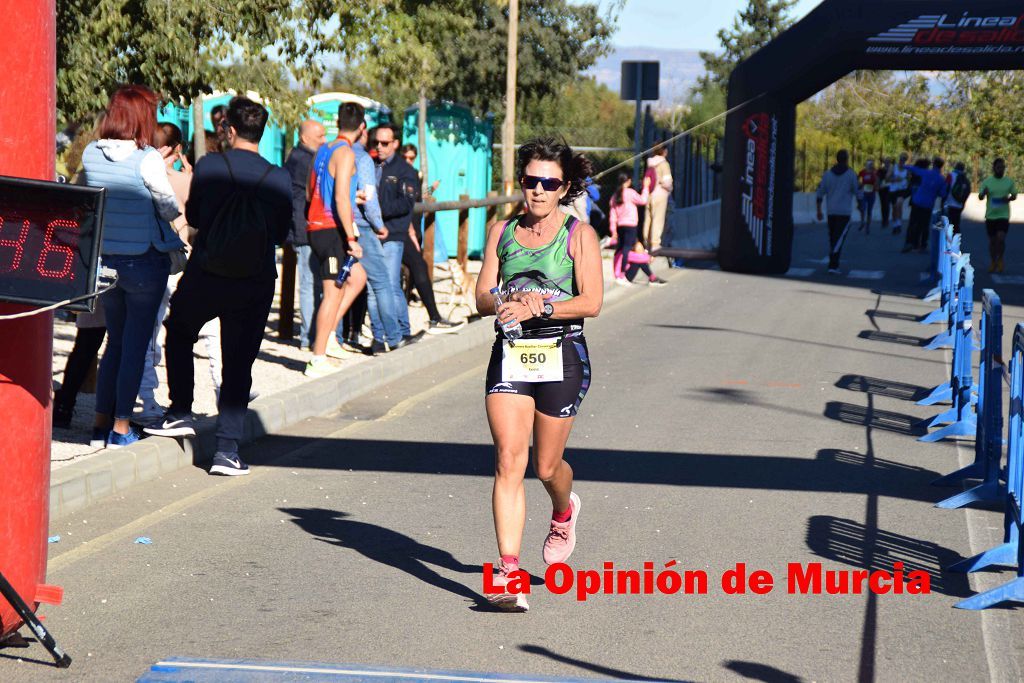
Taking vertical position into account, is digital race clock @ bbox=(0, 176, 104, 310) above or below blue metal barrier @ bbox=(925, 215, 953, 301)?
above

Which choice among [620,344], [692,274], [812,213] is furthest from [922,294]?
[812,213]

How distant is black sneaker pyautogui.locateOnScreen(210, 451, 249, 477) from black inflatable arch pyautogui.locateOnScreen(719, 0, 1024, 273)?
15305 mm

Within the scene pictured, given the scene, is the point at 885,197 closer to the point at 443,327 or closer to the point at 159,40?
the point at 443,327

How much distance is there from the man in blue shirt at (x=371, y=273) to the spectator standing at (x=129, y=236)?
11.6 feet

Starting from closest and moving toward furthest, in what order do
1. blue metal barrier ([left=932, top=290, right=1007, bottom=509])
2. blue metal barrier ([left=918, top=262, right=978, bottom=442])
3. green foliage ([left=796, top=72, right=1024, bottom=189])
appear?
1. blue metal barrier ([left=932, top=290, right=1007, bottom=509])
2. blue metal barrier ([left=918, top=262, right=978, bottom=442])
3. green foliage ([left=796, top=72, right=1024, bottom=189])

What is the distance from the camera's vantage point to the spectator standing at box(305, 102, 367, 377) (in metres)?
10.8

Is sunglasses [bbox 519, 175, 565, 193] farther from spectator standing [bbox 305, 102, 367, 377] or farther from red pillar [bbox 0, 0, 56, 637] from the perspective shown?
spectator standing [bbox 305, 102, 367, 377]

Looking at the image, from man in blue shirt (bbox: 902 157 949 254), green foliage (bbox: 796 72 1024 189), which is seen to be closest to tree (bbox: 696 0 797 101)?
green foliage (bbox: 796 72 1024 189)

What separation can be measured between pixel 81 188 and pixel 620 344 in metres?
10.1

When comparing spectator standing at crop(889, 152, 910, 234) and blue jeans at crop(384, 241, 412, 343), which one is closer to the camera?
blue jeans at crop(384, 241, 412, 343)

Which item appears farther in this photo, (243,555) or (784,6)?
(784,6)

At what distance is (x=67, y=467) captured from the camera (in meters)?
7.24

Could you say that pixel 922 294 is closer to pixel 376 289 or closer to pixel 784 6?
pixel 376 289

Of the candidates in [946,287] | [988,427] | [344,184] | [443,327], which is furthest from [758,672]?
[946,287]
